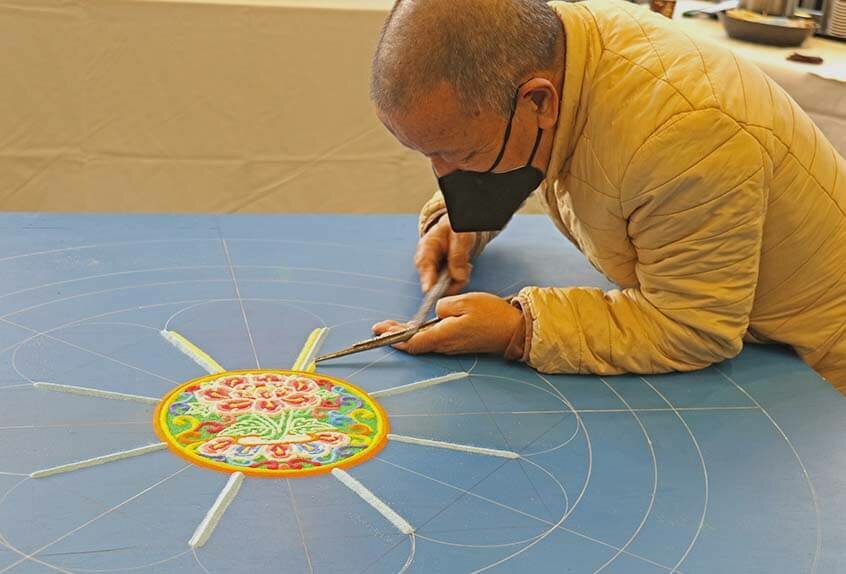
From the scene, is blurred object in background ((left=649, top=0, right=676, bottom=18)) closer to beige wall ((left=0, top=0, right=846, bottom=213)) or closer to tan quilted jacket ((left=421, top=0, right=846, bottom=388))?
beige wall ((left=0, top=0, right=846, bottom=213))

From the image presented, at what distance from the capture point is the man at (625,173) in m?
1.35

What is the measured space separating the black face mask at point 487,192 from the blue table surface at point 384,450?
0.20 metres

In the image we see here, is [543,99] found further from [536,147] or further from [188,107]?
[188,107]

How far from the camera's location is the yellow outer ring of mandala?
3.95 ft

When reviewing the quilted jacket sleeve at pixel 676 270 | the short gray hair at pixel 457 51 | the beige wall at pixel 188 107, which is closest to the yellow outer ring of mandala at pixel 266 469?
the quilted jacket sleeve at pixel 676 270

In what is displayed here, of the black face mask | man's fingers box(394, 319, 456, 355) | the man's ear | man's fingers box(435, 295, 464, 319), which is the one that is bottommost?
man's fingers box(394, 319, 456, 355)

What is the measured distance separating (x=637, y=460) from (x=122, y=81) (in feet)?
7.13

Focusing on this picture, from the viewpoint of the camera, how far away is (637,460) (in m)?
1.31

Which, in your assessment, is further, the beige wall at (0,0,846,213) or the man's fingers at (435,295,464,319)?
the beige wall at (0,0,846,213)

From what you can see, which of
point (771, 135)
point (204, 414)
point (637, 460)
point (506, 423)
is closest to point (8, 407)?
point (204, 414)

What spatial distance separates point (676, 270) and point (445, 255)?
18.0 inches

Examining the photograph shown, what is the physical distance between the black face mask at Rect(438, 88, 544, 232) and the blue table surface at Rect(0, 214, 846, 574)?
0.20 meters

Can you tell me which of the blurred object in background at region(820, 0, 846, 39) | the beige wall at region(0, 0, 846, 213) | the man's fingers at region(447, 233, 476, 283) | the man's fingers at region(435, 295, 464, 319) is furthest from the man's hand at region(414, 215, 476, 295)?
the blurred object in background at region(820, 0, 846, 39)

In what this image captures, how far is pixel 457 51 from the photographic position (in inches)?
51.8
